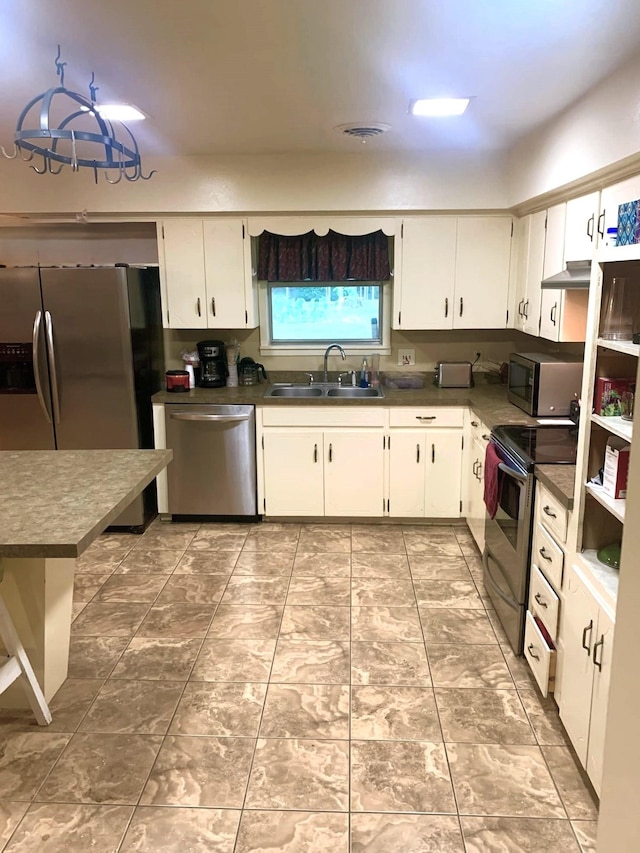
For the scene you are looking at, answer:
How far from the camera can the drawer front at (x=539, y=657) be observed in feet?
7.80

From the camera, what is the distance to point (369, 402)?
416 cm

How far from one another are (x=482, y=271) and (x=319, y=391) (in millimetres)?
1393

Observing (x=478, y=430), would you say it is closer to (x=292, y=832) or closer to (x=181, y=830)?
(x=292, y=832)

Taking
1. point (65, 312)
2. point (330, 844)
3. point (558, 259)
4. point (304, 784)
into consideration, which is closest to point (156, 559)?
point (65, 312)

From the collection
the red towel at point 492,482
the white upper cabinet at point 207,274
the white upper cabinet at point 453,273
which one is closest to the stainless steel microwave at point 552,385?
the red towel at point 492,482

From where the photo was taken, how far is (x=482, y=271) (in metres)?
4.20

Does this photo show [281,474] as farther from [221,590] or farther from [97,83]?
[97,83]

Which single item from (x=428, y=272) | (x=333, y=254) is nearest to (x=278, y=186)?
(x=333, y=254)

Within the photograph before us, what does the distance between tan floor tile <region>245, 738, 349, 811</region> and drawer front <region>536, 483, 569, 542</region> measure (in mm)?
1093

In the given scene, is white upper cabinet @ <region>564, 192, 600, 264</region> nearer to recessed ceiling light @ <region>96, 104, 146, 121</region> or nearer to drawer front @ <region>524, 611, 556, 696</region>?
drawer front @ <region>524, 611, 556, 696</region>

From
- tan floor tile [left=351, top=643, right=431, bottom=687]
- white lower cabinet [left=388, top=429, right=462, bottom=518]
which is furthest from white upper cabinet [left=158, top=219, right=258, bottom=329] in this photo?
tan floor tile [left=351, top=643, right=431, bottom=687]

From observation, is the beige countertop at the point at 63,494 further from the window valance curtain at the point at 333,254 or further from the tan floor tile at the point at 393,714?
the window valance curtain at the point at 333,254

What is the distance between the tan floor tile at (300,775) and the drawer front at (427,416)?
225cm

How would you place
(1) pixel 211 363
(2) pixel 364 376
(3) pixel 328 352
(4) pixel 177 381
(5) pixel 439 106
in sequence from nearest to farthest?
(5) pixel 439 106, (4) pixel 177 381, (1) pixel 211 363, (2) pixel 364 376, (3) pixel 328 352
